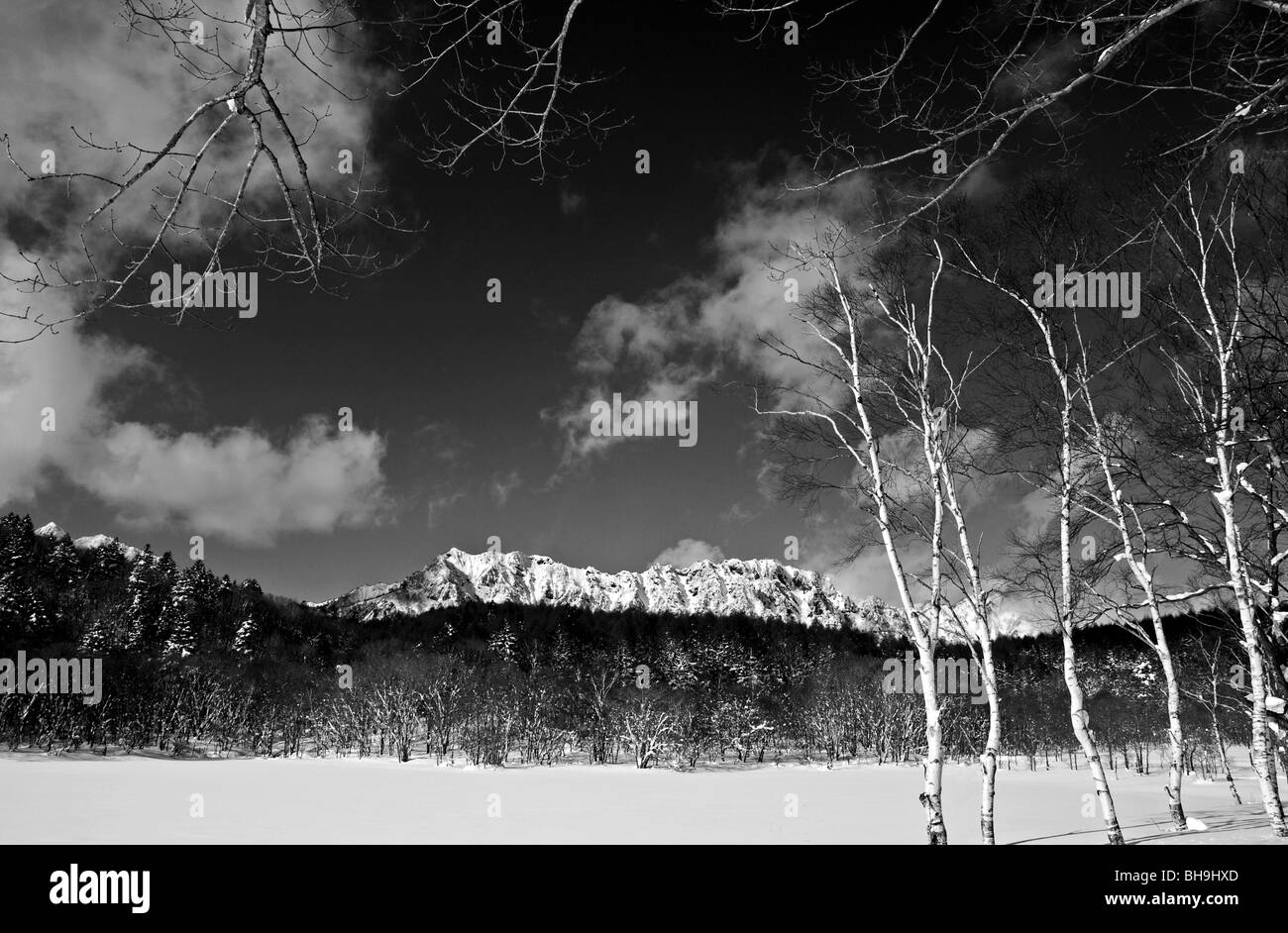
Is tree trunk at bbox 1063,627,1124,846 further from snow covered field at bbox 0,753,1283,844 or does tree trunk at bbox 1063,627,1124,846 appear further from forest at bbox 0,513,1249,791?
forest at bbox 0,513,1249,791

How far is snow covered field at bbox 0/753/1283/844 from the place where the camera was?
59.5 ft

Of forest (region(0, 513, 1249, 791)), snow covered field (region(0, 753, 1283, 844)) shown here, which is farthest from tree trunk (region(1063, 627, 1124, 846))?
forest (region(0, 513, 1249, 791))

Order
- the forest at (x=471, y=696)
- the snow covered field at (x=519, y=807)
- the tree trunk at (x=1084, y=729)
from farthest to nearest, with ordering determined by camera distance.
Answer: the forest at (x=471, y=696) < the snow covered field at (x=519, y=807) < the tree trunk at (x=1084, y=729)

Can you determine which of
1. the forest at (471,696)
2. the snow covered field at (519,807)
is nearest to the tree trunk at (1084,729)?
the snow covered field at (519,807)

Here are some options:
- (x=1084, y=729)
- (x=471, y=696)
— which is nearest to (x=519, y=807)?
(x=1084, y=729)

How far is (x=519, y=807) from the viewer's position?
27.9 m

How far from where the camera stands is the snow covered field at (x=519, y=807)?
59.5 ft

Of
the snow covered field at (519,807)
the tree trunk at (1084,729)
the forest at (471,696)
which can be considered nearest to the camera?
the tree trunk at (1084,729)

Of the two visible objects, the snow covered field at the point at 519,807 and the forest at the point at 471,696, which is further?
the forest at the point at 471,696

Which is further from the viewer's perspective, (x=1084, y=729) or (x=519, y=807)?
(x=519, y=807)

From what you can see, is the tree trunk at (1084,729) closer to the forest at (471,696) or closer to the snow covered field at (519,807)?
the snow covered field at (519,807)

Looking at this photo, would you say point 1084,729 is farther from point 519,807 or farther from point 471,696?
point 471,696
